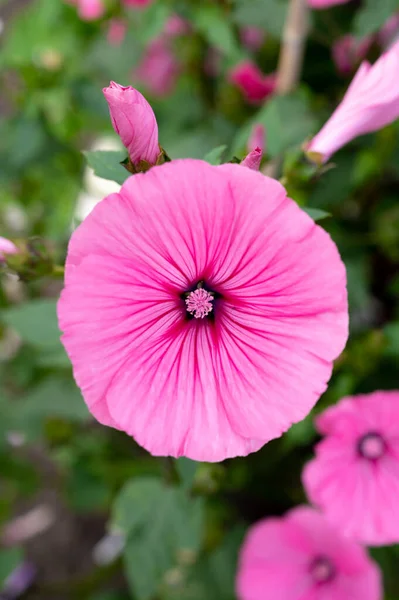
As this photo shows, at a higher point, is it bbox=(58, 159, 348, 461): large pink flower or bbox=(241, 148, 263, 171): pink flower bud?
bbox=(241, 148, 263, 171): pink flower bud

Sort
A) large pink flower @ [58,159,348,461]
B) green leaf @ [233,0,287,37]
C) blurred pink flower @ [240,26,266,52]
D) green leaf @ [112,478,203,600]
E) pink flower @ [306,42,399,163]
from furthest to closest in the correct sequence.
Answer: blurred pink flower @ [240,26,266,52]
green leaf @ [233,0,287,37]
green leaf @ [112,478,203,600]
pink flower @ [306,42,399,163]
large pink flower @ [58,159,348,461]

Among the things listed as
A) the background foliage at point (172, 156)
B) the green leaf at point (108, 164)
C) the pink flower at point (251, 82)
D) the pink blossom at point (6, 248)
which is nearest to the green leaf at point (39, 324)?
the background foliage at point (172, 156)

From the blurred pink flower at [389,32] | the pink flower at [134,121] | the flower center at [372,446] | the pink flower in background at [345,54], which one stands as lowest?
the flower center at [372,446]

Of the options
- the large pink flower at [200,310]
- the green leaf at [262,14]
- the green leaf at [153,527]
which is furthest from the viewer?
the green leaf at [262,14]

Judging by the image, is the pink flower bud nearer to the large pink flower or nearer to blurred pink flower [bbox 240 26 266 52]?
the large pink flower

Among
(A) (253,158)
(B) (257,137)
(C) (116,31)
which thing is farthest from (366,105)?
(C) (116,31)

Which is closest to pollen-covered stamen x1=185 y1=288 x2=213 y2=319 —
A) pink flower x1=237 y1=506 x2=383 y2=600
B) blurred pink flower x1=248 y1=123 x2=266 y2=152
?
blurred pink flower x1=248 y1=123 x2=266 y2=152

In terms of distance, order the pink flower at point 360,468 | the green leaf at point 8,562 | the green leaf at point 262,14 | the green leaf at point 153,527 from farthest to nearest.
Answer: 1. the green leaf at point 8,562
2. the green leaf at point 262,14
3. the green leaf at point 153,527
4. the pink flower at point 360,468

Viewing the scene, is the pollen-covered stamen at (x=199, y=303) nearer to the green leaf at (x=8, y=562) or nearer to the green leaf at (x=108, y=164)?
the green leaf at (x=108, y=164)
